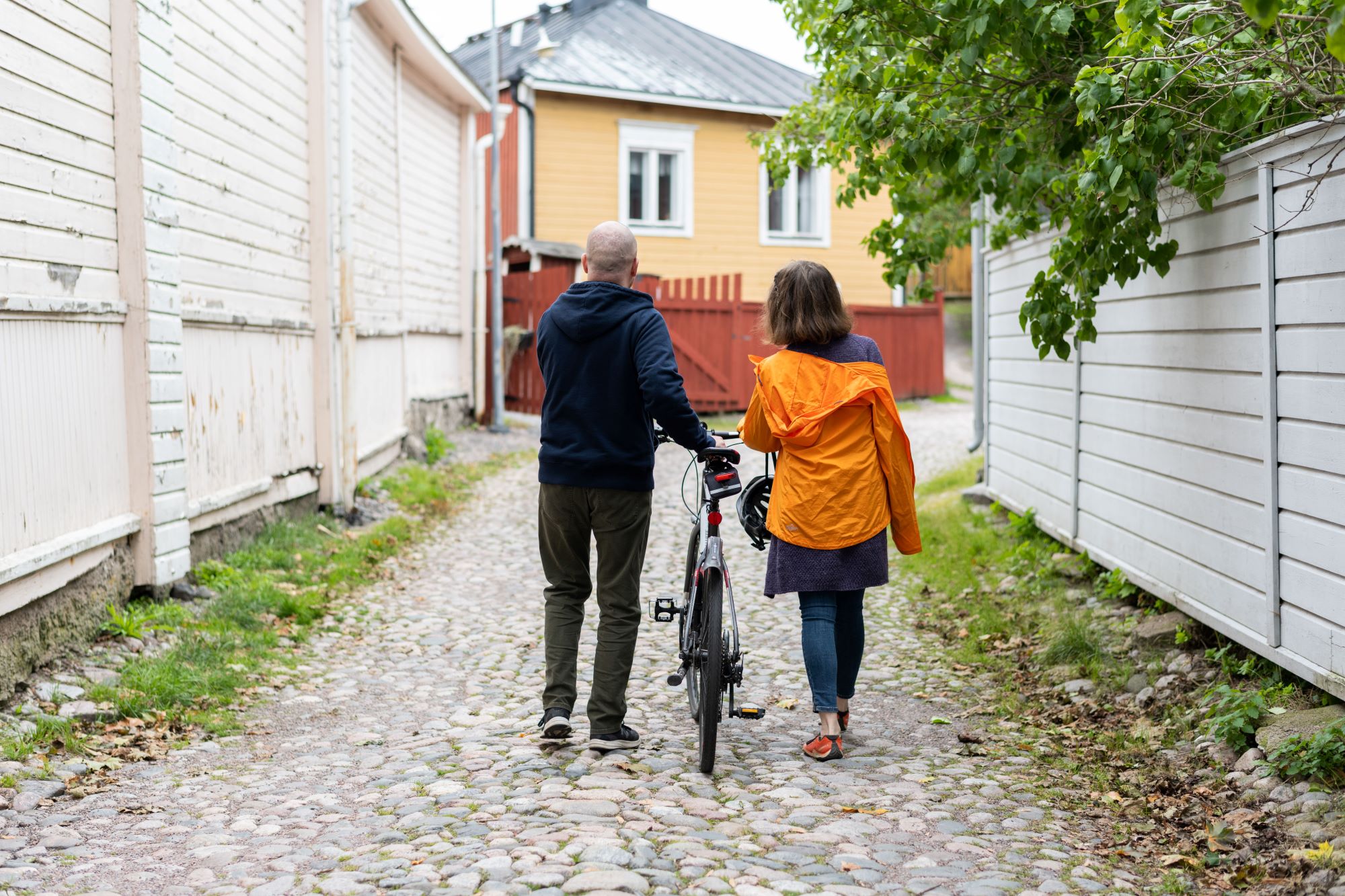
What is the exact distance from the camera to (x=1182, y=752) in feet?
15.6

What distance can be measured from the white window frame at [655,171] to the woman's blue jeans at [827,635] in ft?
59.5

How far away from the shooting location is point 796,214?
23.9 metres

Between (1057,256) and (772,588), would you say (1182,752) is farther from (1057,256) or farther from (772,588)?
(1057,256)

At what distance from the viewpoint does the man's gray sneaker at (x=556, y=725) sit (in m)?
4.92

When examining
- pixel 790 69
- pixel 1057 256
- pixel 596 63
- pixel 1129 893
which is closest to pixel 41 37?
pixel 1057 256

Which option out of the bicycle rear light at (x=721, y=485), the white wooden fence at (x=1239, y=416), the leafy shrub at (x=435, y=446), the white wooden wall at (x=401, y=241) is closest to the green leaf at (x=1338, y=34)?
the white wooden fence at (x=1239, y=416)

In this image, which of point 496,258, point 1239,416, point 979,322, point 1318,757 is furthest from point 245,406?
point 496,258

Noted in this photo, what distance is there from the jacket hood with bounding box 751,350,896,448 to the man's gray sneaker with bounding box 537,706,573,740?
135 centimetres

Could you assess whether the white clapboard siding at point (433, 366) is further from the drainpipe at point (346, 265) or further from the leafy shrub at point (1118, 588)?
the leafy shrub at point (1118, 588)

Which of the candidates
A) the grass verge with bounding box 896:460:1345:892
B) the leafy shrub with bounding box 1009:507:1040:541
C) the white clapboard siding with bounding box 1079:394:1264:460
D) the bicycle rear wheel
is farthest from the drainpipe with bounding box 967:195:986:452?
the bicycle rear wheel

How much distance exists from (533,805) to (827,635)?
1.32 metres

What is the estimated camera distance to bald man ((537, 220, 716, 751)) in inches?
191

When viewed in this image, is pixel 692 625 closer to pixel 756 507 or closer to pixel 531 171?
pixel 756 507

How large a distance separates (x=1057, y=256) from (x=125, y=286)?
180 inches
